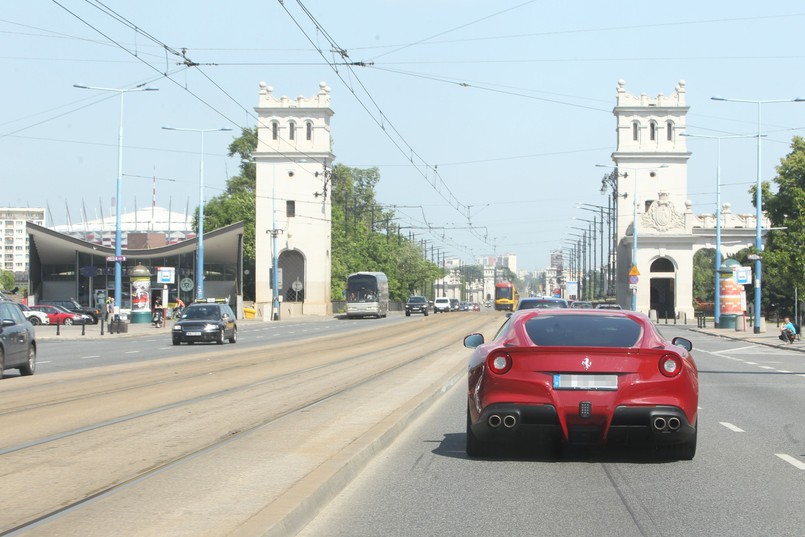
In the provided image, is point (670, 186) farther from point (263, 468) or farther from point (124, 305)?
point (263, 468)

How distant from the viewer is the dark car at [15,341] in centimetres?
2131

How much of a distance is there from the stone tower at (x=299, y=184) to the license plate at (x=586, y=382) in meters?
89.2

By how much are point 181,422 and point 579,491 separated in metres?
6.25

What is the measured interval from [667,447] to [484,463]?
1.89 m

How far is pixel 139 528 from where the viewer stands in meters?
6.82

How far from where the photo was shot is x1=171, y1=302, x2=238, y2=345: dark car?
39.8 m

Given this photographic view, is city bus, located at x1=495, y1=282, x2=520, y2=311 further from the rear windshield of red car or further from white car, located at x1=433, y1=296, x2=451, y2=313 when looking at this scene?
the rear windshield of red car

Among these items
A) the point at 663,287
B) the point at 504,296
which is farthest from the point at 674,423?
the point at 504,296

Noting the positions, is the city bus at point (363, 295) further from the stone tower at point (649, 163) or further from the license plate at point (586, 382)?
the license plate at point (586, 382)

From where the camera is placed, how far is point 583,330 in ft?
34.2

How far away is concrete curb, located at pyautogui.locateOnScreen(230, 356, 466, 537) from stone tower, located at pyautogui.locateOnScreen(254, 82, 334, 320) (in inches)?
3368

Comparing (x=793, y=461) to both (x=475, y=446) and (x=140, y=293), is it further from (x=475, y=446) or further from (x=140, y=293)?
(x=140, y=293)

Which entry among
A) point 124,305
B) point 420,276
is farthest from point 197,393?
point 420,276

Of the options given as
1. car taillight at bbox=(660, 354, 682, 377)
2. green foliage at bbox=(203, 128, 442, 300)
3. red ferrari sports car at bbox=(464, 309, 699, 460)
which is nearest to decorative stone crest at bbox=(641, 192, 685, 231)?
green foliage at bbox=(203, 128, 442, 300)
